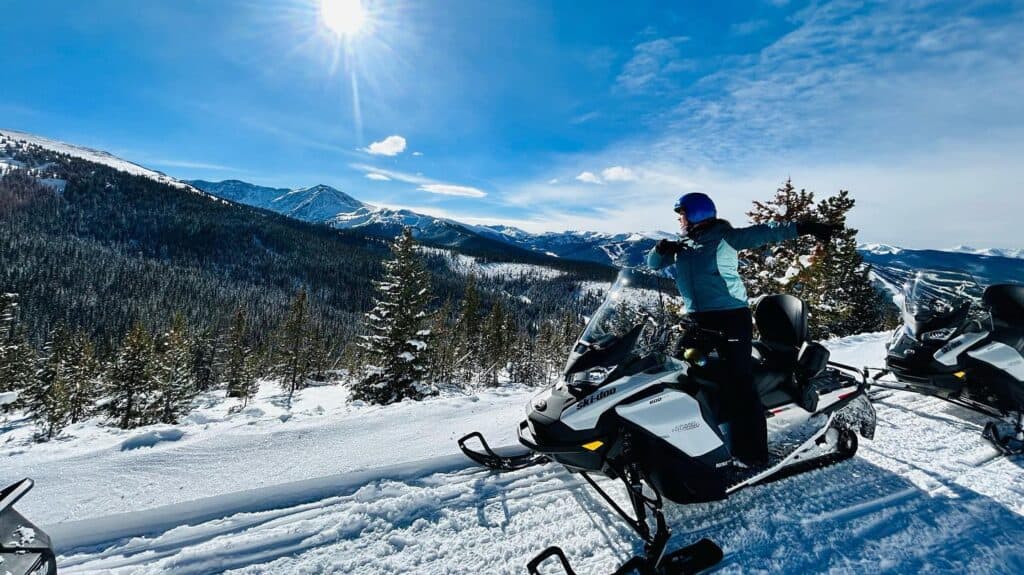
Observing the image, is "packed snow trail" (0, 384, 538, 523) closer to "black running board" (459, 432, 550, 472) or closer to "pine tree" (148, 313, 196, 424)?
"black running board" (459, 432, 550, 472)

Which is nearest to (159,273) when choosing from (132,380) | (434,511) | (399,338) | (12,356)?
(12,356)

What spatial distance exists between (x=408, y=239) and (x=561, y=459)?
655 inches

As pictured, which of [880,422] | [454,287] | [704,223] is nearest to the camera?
[704,223]

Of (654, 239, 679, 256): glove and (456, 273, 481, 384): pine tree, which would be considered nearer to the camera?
(654, 239, 679, 256): glove

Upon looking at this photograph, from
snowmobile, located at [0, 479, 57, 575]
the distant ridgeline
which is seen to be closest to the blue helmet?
snowmobile, located at [0, 479, 57, 575]

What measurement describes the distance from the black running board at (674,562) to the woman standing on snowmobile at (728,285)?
1.01 metres

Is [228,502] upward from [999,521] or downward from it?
upward

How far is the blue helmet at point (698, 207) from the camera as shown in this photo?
3.64 meters

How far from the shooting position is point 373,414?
554 centimetres

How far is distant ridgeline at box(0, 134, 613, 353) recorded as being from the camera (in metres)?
95.7

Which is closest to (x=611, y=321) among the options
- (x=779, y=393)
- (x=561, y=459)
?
(x=561, y=459)

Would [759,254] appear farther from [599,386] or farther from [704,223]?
[599,386]

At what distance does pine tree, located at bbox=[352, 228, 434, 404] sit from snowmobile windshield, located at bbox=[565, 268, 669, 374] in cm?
1403

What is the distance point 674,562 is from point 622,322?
1.58 meters
